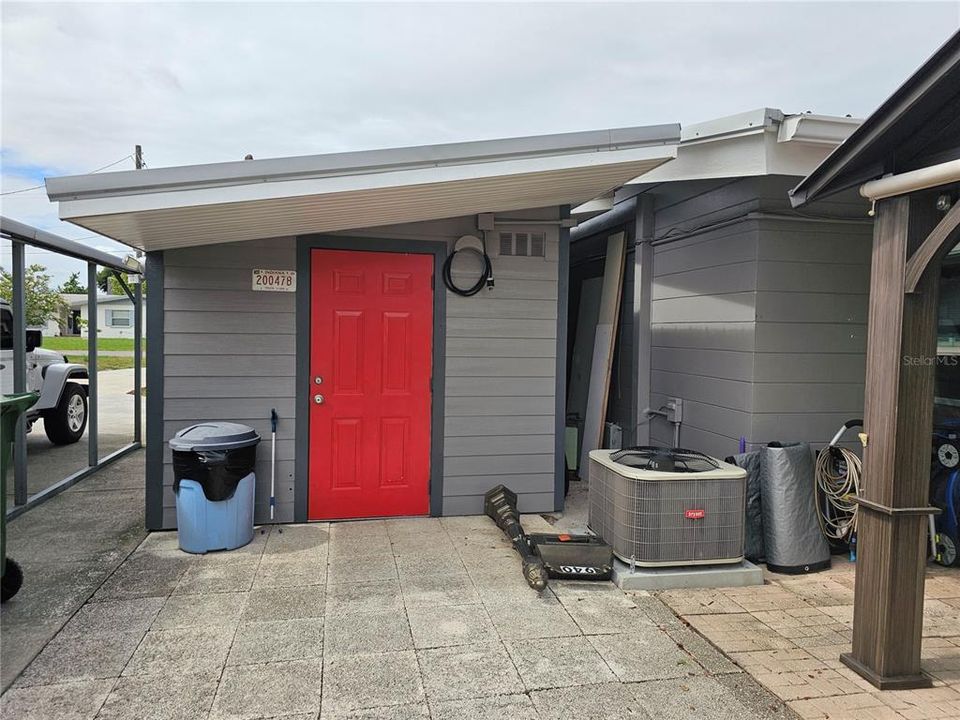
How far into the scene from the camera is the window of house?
3444 centimetres

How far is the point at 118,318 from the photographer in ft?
114

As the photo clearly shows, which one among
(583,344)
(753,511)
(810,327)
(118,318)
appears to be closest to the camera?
(753,511)

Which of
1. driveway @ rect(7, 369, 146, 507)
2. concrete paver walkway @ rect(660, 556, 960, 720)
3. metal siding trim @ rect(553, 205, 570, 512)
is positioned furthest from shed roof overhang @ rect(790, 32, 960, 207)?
A: driveway @ rect(7, 369, 146, 507)

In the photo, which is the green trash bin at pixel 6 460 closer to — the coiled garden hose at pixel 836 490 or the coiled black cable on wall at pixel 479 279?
the coiled black cable on wall at pixel 479 279

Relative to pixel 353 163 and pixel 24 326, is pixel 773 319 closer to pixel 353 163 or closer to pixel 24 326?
pixel 353 163

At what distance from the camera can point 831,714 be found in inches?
87.9

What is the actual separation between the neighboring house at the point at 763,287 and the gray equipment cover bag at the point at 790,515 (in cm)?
35

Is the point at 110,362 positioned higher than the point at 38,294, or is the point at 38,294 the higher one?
the point at 38,294

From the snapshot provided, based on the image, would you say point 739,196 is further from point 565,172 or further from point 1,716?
point 1,716

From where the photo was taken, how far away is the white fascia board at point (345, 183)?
2.88m

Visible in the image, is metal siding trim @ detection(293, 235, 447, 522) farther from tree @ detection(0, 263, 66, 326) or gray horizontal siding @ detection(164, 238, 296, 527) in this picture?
tree @ detection(0, 263, 66, 326)

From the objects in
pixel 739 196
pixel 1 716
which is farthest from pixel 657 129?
pixel 1 716

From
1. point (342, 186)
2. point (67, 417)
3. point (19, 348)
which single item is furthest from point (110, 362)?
point (342, 186)

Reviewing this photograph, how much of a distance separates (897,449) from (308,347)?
3.56 m
